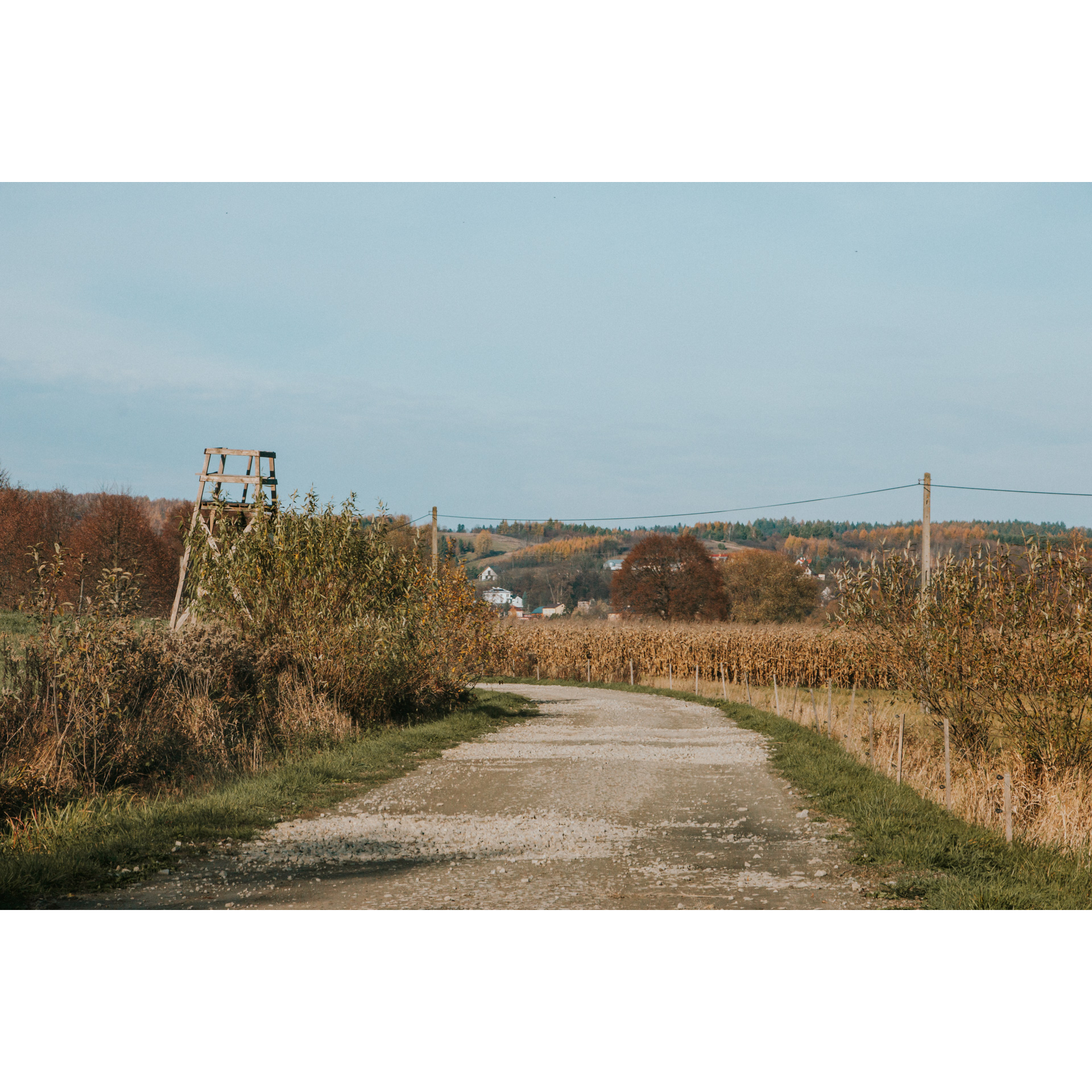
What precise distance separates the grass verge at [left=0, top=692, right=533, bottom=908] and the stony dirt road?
1.14 ft

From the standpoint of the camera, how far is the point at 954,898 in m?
6.49

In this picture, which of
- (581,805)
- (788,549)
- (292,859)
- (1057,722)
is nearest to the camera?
(292,859)

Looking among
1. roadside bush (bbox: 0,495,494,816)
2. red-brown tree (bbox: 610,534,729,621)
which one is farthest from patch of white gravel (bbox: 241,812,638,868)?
red-brown tree (bbox: 610,534,729,621)

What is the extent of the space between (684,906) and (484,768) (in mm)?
7394

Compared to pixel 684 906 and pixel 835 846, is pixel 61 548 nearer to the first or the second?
pixel 684 906

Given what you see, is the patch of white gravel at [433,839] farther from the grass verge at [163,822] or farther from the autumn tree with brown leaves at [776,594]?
the autumn tree with brown leaves at [776,594]

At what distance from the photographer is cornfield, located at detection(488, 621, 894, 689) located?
→ 128 ft

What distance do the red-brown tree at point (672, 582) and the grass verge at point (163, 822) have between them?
62325mm

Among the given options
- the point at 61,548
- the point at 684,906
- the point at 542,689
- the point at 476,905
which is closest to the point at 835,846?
the point at 684,906

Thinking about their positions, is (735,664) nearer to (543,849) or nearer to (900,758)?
(900,758)

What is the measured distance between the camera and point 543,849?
8203 mm

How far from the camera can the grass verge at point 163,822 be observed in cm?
688

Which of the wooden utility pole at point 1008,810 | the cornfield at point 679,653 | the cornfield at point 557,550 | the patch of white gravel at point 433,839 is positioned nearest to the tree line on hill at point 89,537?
the cornfield at point 679,653

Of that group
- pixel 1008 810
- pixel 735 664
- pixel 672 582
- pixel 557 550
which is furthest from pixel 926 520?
pixel 557 550
